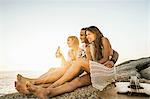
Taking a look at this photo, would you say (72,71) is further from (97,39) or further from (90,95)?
(97,39)

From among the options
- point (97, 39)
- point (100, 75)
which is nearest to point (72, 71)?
point (100, 75)

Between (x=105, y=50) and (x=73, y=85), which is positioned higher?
(x=105, y=50)

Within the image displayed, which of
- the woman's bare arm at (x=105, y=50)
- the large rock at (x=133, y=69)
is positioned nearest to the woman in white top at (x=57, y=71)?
the woman's bare arm at (x=105, y=50)

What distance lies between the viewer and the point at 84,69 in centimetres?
252

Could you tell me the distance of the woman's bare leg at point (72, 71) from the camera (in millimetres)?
2521

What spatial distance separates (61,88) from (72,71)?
17 centimetres

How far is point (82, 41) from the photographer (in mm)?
2598

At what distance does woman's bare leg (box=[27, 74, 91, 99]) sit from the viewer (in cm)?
245

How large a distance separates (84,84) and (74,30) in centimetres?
49

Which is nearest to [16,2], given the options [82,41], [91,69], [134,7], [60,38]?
[60,38]

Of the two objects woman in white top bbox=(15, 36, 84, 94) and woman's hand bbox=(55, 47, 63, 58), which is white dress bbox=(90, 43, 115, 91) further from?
woman's hand bbox=(55, 47, 63, 58)

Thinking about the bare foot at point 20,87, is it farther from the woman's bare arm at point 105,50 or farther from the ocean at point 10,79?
the woman's bare arm at point 105,50

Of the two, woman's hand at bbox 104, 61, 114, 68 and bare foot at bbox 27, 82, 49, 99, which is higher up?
woman's hand at bbox 104, 61, 114, 68

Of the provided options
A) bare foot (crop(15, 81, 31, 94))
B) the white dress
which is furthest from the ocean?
the white dress
